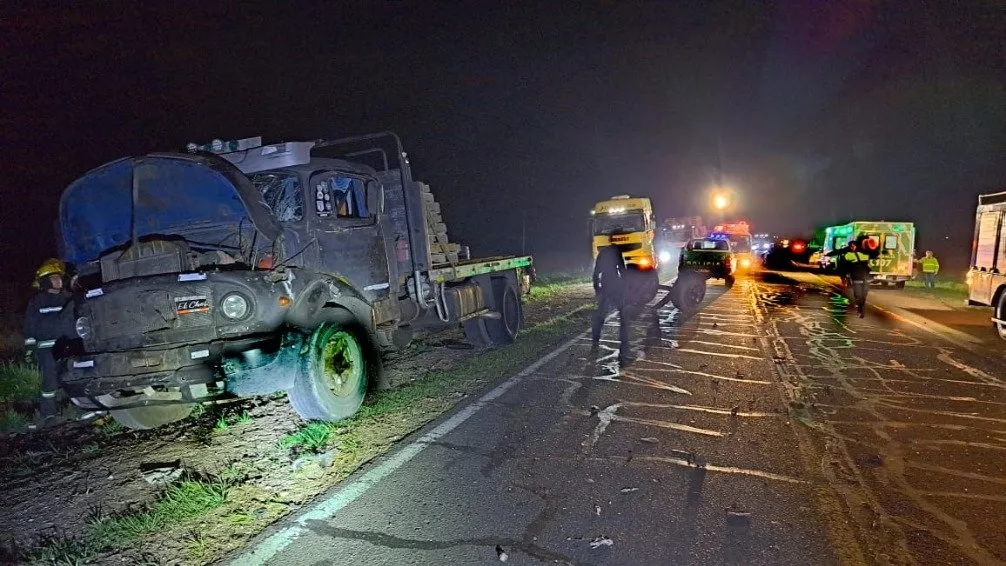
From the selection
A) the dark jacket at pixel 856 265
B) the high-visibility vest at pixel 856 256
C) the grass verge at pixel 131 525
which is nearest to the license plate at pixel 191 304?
the grass verge at pixel 131 525

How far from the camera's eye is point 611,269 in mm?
11062

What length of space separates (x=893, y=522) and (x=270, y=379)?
4.72m

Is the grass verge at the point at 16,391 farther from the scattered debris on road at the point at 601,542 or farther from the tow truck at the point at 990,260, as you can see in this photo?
the tow truck at the point at 990,260

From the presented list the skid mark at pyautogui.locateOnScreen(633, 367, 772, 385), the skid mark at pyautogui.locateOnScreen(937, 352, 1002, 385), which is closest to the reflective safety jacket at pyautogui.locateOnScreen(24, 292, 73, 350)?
the skid mark at pyautogui.locateOnScreen(633, 367, 772, 385)

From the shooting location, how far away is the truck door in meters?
6.18

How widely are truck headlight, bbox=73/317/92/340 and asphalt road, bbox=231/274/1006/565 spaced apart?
2808mm

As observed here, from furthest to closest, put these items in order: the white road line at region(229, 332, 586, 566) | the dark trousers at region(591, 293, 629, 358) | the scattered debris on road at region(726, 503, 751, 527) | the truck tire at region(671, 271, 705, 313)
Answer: the truck tire at region(671, 271, 705, 313) → the dark trousers at region(591, 293, 629, 358) → the scattered debris on road at region(726, 503, 751, 527) → the white road line at region(229, 332, 586, 566)

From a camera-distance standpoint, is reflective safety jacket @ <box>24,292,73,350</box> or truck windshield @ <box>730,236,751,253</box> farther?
truck windshield @ <box>730,236,751,253</box>

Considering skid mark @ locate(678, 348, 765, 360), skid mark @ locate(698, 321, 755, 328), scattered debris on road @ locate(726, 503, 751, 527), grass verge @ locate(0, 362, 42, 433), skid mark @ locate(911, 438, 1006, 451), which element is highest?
grass verge @ locate(0, 362, 42, 433)

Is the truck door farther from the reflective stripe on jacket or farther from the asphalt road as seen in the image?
the reflective stripe on jacket

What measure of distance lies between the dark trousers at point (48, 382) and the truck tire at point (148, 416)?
1.75 feet

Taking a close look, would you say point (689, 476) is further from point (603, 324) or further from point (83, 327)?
point (603, 324)

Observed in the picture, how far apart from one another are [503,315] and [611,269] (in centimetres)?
268

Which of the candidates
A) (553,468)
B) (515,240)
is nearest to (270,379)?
(553,468)
